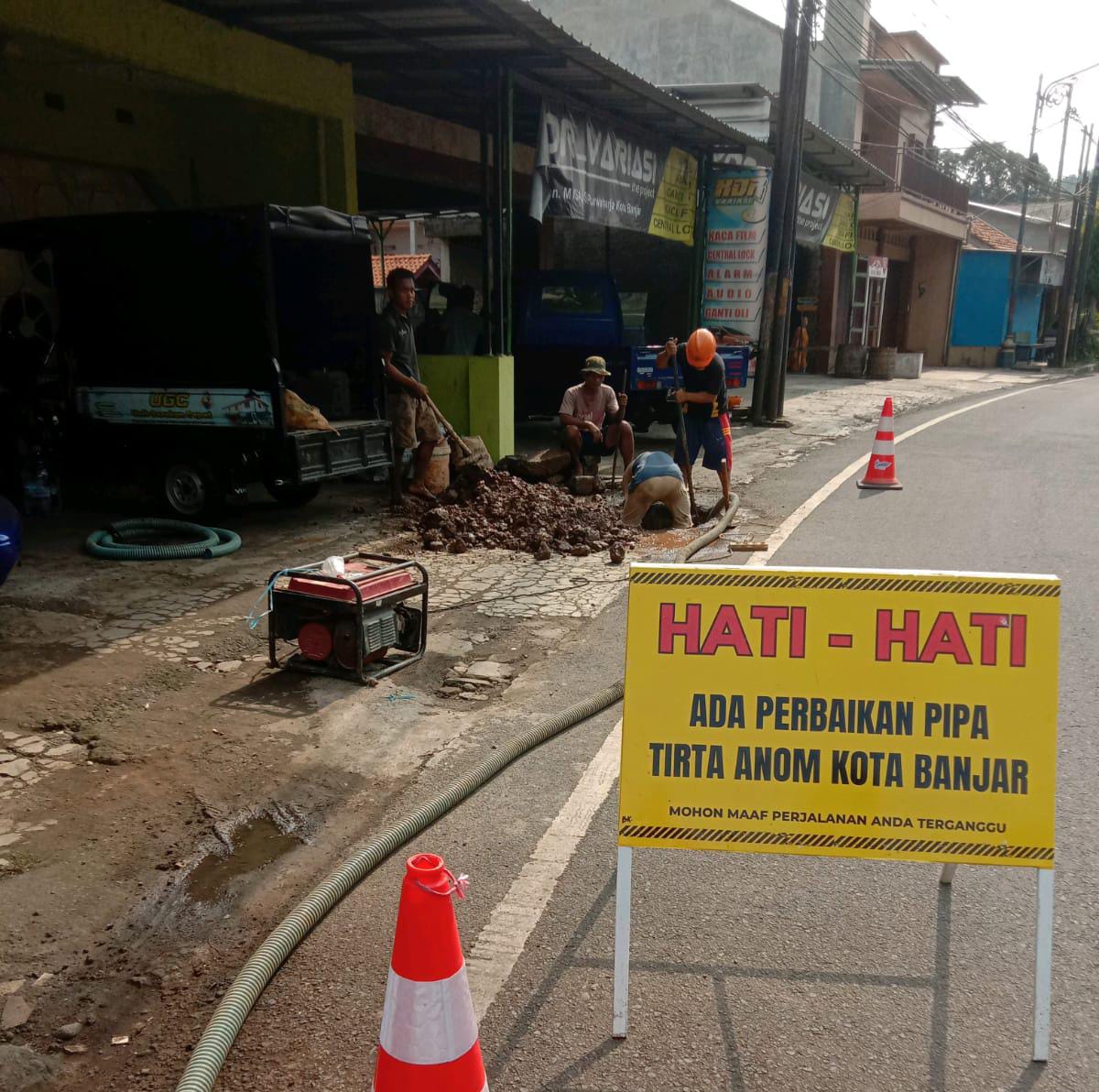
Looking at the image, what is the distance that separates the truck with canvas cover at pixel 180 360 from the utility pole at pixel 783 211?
8.52m

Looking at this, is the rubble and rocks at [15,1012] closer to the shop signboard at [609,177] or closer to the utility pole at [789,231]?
the shop signboard at [609,177]

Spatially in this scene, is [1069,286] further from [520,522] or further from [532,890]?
[532,890]

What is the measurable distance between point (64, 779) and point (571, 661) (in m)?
2.58

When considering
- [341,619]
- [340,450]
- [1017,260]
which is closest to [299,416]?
[340,450]

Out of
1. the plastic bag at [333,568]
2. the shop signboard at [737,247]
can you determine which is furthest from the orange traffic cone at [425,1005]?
the shop signboard at [737,247]

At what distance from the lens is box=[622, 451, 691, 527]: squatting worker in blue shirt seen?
895 centimetres

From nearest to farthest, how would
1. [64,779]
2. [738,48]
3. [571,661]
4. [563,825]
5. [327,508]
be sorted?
1. [563,825]
2. [64,779]
3. [571,661]
4. [327,508]
5. [738,48]

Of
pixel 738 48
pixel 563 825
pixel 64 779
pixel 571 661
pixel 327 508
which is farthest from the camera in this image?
pixel 738 48

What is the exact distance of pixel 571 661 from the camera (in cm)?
570

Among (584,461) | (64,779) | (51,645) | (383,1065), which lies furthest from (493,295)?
(383,1065)

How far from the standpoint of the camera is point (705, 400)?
9578 millimetres

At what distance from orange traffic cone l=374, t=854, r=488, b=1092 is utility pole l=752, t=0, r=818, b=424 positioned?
1501 cm

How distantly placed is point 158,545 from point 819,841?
635 cm

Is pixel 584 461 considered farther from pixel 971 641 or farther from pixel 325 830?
pixel 971 641
